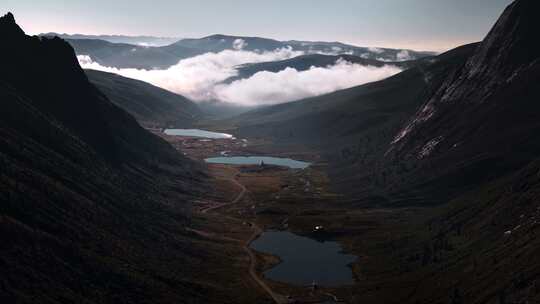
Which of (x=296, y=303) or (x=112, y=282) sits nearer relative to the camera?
(x=112, y=282)

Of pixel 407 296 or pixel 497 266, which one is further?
pixel 407 296

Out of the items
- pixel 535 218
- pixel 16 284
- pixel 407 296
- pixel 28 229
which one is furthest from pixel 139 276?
pixel 535 218

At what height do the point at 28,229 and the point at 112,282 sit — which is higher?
the point at 28,229

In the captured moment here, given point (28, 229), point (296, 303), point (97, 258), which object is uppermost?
point (28, 229)

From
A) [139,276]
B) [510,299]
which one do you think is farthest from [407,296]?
[139,276]

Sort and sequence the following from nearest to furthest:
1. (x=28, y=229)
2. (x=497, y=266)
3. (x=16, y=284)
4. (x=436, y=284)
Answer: (x=16, y=284), (x=28, y=229), (x=497, y=266), (x=436, y=284)

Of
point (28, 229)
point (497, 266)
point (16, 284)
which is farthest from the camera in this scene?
Result: point (497, 266)

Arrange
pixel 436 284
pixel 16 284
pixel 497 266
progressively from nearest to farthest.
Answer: pixel 16 284 → pixel 497 266 → pixel 436 284

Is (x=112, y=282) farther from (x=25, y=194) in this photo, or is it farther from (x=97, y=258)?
(x=25, y=194)

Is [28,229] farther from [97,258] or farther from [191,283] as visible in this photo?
[191,283]
